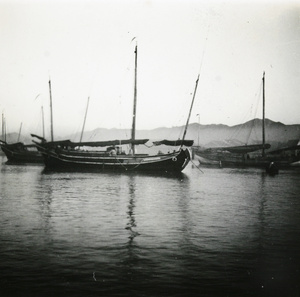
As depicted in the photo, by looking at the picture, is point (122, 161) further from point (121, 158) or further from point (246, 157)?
point (246, 157)

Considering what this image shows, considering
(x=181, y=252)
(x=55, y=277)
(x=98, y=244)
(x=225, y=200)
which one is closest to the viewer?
(x=55, y=277)

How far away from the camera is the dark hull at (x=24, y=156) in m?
85.8

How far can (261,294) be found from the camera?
8508 mm

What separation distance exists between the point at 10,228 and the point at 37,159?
7378 centimetres

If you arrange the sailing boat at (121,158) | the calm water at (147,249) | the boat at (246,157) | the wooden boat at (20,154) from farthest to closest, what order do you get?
the wooden boat at (20,154), the boat at (246,157), the sailing boat at (121,158), the calm water at (147,249)

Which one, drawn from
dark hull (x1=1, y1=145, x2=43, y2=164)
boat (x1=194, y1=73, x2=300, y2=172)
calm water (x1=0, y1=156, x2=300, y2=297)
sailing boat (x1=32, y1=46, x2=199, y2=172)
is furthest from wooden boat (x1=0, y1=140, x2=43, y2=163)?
calm water (x1=0, y1=156, x2=300, y2=297)

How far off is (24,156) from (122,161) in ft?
144

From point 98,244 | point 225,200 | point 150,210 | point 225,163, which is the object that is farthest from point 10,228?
point 225,163

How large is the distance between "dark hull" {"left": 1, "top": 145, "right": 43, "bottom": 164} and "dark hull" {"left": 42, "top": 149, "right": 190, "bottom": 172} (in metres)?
31.5

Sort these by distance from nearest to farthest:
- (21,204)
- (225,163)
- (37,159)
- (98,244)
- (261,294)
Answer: (261,294)
(98,244)
(21,204)
(225,163)
(37,159)

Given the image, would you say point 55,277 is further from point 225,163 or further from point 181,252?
point 225,163

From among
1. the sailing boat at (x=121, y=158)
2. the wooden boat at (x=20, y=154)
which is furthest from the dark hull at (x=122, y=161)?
the wooden boat at (x=20, y=154)

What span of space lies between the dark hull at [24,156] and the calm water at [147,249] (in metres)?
65.3

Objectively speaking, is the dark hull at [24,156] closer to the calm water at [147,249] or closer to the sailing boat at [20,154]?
the sailing boat at [20,154]
